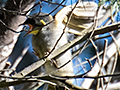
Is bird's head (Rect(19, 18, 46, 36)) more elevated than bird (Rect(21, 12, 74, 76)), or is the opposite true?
bird's head (Rect(19, 18, 46, 36))

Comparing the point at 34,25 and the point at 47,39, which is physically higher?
the point at 34,25

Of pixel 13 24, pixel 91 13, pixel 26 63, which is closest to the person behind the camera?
pixel 13 24

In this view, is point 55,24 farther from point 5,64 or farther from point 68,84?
point 68,84

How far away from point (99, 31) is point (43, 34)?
0.80 m

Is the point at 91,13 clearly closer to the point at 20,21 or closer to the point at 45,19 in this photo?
the point at 45,19

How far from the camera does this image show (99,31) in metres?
0.76

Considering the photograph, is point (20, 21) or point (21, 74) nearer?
point (21, 74)

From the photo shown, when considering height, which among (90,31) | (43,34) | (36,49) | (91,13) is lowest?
(36,49)

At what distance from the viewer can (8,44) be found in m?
1.27

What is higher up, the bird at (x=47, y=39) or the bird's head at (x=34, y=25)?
the bird's head at (x=34, y=25)

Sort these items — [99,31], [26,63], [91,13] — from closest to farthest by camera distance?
[99,31]
[91,13]
[26,63]

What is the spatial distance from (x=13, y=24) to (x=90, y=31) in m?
0.64

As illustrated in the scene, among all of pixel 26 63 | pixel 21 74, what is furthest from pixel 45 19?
pixel 21 74

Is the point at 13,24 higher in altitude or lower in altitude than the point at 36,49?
higher
